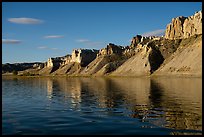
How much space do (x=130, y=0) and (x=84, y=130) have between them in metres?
12.1

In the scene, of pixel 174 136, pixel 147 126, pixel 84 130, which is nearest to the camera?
pixel 174 136

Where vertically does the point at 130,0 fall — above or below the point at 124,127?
above

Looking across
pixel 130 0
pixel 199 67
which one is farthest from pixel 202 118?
pixel 199 67

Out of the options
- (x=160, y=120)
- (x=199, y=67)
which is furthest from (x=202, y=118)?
(x=199, y=67)

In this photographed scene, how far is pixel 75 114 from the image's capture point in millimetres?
34812

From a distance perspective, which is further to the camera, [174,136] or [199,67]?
[199,67]

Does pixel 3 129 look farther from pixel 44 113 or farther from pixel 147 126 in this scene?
pixel 147 126

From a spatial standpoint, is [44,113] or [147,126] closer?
[147,126]

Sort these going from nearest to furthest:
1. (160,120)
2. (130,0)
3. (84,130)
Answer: (130,0)
(84,130)
(160,120)

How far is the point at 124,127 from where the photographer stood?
86.8 ft

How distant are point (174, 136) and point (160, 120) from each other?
719 cm

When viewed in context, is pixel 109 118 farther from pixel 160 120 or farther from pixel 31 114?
pixel 31 114

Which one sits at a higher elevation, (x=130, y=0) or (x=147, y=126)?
(x=130, y=0)

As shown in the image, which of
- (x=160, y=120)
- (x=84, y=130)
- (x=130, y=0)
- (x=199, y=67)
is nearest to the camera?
(x=130, y=0)
